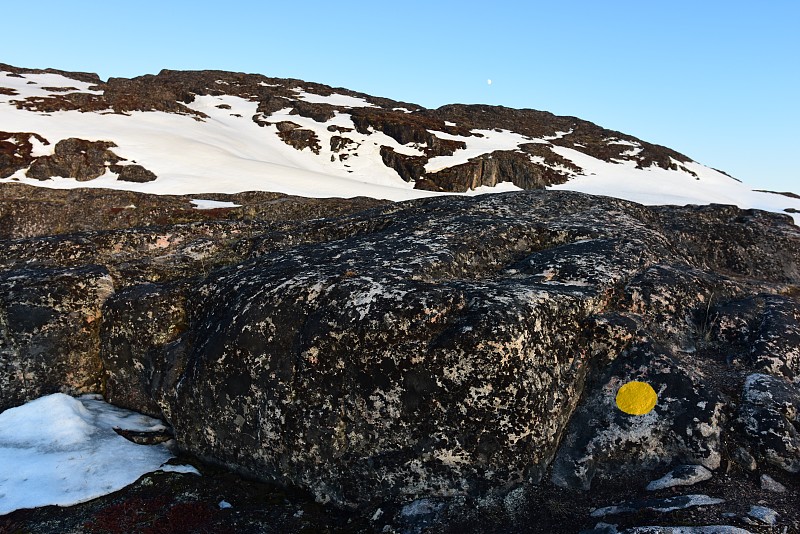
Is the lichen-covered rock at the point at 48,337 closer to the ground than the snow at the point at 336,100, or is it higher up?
closer to the ground

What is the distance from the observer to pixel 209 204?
107 feet

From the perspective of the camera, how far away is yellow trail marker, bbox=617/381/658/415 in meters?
6.95

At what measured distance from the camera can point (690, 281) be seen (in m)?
9.07

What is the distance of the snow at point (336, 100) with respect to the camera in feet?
395

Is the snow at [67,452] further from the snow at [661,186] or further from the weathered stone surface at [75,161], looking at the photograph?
the snow at [661,186]

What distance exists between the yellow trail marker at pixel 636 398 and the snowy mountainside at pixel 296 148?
43.3 m

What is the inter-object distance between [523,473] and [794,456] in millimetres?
3412

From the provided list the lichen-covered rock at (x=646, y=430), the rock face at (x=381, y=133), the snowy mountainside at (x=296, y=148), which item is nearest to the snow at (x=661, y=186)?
the snowy mountainside at (x=296, y=148)

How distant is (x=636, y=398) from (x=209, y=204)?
30.6 m

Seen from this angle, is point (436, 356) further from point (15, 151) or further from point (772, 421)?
point (15, 151)

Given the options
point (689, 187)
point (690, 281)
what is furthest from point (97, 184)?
point (689, 187)

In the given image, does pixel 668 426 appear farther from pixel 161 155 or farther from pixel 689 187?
pixel 689 187

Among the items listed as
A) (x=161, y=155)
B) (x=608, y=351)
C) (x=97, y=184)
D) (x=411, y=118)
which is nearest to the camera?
(x=608, y=351)

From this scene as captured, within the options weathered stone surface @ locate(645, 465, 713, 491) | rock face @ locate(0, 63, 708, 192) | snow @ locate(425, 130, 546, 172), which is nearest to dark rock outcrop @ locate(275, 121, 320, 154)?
rock face @ locate(0, 63, 708, 192)
